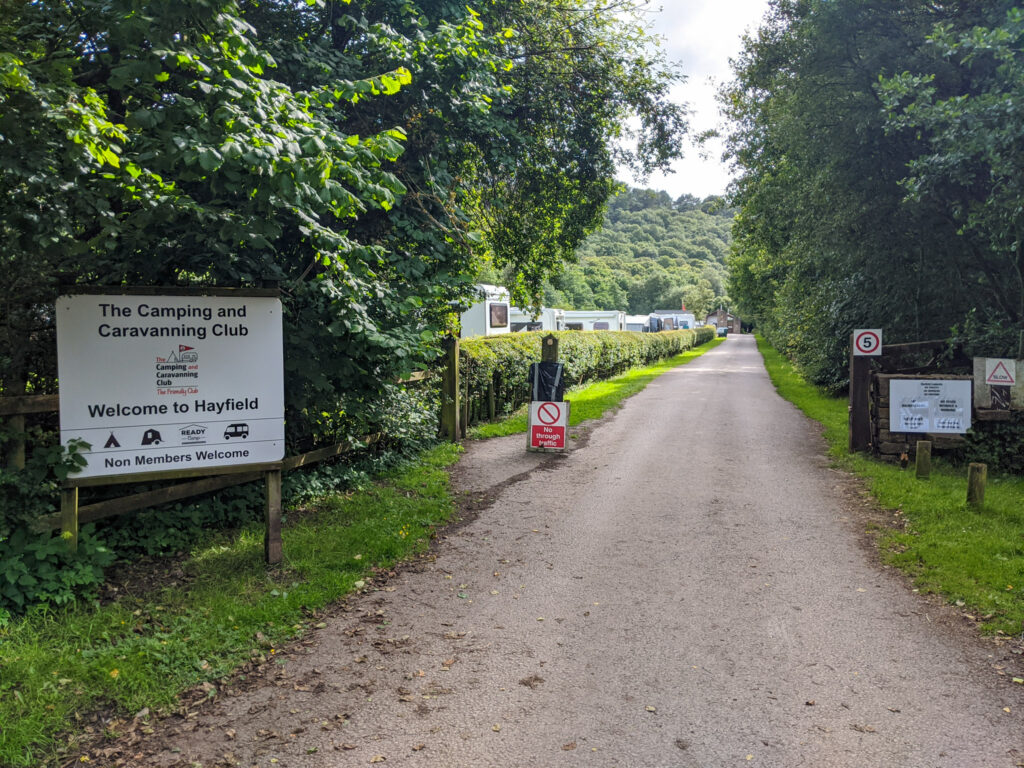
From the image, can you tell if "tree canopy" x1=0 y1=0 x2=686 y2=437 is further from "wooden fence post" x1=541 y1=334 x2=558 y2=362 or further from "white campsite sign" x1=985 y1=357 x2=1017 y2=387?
"white campsite sign" x1=985 y1=357 x2=1017 y2=387

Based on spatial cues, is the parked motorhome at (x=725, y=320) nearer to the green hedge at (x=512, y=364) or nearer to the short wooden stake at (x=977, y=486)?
the green hedge at (x=512, y=364)

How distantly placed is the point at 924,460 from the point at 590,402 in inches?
359

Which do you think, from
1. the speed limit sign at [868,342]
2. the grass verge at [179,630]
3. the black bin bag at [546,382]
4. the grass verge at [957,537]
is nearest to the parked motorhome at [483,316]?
the black bin bag at [546,382]

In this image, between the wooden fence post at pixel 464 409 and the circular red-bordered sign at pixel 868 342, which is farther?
the wooden fence post at pixel 464 409

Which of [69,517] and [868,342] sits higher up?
[868,342]

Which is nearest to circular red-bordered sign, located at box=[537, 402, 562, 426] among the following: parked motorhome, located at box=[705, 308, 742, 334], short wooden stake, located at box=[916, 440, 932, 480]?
short wooden stake, located at box=[916, 440, 932, 480]

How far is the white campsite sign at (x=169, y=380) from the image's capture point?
5078mm

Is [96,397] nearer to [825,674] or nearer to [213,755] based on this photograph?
[213,755]

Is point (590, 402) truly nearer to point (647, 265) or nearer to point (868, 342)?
point (868, 342)

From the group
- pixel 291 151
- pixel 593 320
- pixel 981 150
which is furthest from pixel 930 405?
pixel 593 320

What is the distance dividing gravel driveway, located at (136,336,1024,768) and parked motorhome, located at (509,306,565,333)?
26.5m

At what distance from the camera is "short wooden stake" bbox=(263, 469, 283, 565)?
19.1 ft

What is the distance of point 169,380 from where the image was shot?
5430 millimetres

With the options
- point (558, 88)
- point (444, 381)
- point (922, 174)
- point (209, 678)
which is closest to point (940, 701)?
point (209, 678)
